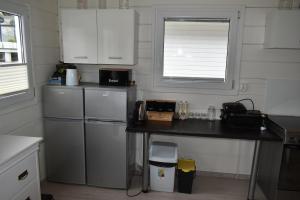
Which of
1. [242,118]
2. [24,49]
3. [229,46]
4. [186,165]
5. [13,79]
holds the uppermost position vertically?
[229,46]

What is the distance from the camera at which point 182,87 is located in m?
3.04

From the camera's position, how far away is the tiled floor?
108 inches

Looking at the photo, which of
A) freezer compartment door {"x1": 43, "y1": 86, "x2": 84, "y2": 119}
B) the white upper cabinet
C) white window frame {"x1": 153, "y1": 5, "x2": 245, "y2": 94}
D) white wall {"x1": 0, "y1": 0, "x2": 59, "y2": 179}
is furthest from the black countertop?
white wall {"x1": 0, "y1": 0, "x2": 59, "y2": 179}

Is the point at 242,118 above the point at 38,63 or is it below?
below

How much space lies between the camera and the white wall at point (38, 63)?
7.98 feet

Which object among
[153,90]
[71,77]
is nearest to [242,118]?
[153,90]

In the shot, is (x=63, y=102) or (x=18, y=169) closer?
(x=18, y=169)

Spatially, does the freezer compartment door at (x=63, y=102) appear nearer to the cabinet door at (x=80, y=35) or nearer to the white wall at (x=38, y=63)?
the white wall at (x=38, y=63)

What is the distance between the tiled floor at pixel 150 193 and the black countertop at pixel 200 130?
2.67ft

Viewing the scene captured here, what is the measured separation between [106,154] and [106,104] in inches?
22.9

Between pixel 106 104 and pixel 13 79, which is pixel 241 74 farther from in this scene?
pixel 13 79

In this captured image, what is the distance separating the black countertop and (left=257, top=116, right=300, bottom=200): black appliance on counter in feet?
0.31

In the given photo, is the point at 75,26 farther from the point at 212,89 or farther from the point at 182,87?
the point at 212,89

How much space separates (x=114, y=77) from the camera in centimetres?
283
